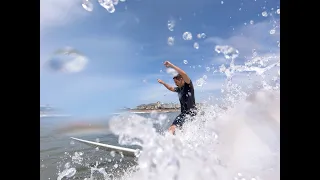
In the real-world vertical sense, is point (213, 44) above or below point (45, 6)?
below

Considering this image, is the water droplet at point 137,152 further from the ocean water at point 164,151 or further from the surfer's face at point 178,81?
the surfer's face at point 178,81

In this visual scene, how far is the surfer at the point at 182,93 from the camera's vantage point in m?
A: 1.68

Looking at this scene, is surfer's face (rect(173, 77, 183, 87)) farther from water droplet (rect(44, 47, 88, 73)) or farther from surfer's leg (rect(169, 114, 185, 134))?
water droplet (rect(44, 47, 88, 73))

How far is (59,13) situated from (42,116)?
50cm

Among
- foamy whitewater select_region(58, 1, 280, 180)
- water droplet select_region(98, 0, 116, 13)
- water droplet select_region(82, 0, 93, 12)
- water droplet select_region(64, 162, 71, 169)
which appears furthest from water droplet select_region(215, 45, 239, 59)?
water droplet select_region(64, 162, 71, 169)

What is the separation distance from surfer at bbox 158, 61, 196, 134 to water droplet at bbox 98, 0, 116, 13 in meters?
0.37

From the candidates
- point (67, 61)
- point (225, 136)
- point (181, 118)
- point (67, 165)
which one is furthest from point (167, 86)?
point (67, 165)

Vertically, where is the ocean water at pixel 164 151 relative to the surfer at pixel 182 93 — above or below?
below

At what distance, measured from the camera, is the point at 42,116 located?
1515mm

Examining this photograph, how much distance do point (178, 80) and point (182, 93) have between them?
0.22 ft

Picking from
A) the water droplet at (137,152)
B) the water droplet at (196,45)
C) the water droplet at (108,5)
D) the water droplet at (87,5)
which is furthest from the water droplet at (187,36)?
the water droplet at (137,152)
